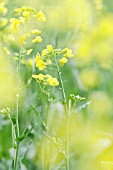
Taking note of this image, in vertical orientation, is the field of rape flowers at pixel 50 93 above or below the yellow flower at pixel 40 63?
above

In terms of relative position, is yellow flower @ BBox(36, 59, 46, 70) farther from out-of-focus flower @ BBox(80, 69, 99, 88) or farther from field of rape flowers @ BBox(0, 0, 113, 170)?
out-of-focus flower @ BBox(80, 69, 99, 88)

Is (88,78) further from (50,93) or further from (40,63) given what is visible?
(40,63)

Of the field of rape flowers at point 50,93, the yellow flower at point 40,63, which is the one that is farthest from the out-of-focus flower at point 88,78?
the yellow flower at point 40,63

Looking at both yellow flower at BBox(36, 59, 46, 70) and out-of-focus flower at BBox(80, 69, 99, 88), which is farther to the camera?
out-of-focus flower at BBox(80, 69, 99, 88)

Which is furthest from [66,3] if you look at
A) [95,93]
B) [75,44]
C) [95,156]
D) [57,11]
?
[95,93]

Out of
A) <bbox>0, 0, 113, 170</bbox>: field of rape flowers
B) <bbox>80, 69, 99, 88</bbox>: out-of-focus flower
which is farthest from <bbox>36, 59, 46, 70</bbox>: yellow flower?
<bbox>80, 69, 99, 88</bbox>: out-of-focus flower

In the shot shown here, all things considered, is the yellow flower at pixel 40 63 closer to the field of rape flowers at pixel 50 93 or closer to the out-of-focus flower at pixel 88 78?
the field of rape flowers at pixel 50 93

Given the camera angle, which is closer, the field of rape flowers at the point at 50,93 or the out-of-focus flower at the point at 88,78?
the field of rape flowers at the point at 50,93

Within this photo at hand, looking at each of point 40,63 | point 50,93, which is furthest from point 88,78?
point 40,63

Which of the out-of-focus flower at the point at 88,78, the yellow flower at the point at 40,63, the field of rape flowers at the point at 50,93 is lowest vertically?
the yellow flower at the point at 40,63
